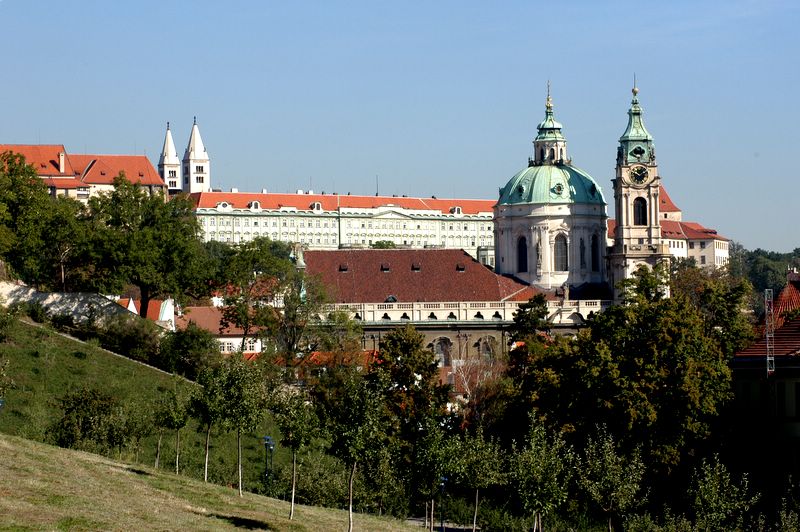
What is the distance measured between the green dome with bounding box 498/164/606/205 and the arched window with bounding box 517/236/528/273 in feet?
10.8

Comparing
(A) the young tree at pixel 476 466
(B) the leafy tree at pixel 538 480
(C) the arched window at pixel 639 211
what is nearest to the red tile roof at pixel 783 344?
(A) the young tree at pixel 476 466

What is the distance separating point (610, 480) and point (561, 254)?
275 feet

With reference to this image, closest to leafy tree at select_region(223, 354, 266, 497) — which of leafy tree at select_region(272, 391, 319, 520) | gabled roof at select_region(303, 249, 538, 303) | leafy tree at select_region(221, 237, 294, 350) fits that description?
leafy tree at select_region(272, 391, 319, 520)

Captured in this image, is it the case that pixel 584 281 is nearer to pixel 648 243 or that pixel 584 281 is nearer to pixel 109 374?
pixel 648 243

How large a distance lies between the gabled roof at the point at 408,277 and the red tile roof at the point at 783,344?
60337 mm

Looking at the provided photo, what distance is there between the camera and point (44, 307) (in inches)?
3770

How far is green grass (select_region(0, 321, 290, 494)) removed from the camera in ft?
235

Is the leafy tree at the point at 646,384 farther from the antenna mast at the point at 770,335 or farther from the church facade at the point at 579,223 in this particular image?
the church facade at the point at 579,223

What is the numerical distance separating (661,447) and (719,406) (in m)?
3.75

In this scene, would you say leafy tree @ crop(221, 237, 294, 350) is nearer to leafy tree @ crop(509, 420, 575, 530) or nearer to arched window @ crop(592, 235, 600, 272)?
arched window @ crop(592, 235, 600, 272)

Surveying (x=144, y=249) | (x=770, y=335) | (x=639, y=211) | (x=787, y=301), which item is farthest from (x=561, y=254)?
(x=770, y=335)

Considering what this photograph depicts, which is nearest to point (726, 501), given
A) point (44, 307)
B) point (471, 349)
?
point (44, 307)

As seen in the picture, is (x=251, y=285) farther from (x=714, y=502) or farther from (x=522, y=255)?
(x=714, y=502)

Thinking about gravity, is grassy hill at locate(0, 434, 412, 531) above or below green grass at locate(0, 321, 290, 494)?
below
